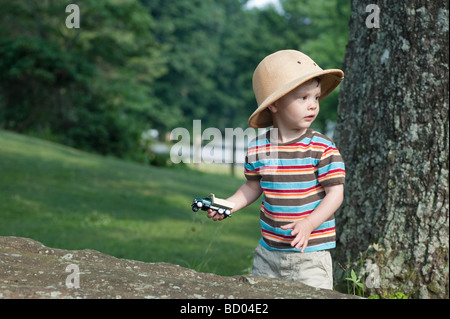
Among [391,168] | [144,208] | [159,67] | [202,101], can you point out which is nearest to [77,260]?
[391,168]

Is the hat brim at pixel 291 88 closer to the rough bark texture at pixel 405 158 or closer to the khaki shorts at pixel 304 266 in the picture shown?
the khaki shorts at pixel 304 266

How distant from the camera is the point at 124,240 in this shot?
7758 mm

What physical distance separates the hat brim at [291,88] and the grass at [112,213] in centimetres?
139

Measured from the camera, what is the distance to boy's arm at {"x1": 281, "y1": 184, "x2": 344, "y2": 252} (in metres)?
2.98

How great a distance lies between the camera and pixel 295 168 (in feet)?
10.7

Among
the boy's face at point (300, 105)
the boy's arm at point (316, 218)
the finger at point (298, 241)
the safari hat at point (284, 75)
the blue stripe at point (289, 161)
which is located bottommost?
the finger at point (298, 241)

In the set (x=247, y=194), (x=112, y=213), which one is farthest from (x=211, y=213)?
(x=112, y=213)

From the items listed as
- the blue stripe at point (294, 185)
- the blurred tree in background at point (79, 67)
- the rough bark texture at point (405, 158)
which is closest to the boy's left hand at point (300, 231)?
the blue stripe at point (294, 185)

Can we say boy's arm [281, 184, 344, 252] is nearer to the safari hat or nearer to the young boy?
the young boy

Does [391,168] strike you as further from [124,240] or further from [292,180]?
[124,240]

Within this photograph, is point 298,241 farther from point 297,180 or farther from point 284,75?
point 284,75

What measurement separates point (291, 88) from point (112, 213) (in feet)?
22.9

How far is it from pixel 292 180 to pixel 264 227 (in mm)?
357

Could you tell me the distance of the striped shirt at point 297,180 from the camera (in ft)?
10.6
